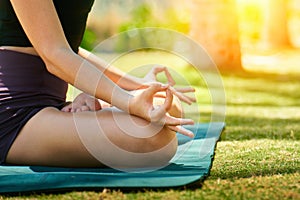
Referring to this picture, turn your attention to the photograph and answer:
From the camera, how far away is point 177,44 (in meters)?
8.88

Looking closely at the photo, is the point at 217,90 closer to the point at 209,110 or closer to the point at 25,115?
the point at 209,110

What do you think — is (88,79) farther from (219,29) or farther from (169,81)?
(219,29)

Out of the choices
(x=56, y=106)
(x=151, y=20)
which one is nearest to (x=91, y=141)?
(x=56, y=106)

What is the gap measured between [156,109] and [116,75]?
72 cm

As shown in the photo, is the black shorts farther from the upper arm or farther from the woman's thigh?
the upper arm

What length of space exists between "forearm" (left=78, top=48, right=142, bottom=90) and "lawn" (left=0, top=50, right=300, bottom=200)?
48cm

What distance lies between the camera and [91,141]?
229cm

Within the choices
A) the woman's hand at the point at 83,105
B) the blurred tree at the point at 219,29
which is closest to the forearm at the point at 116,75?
the woman's hand at the point at 83,105

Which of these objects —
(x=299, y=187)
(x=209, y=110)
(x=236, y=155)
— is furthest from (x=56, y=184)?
(x=209, y=110)

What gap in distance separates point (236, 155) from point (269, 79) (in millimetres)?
4945

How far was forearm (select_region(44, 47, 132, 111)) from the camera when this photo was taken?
2.25m

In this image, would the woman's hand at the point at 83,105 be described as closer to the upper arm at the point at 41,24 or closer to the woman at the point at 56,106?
the woman at the point at 56,106

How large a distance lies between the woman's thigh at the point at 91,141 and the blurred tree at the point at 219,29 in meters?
5.42

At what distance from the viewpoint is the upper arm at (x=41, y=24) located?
227 centimetres
